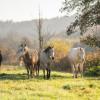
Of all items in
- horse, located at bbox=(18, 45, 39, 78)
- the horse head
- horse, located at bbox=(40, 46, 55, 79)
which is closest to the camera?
horse, located at bbox=(18, 45, 39, 78)

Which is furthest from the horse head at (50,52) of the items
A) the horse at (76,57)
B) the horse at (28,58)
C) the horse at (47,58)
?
the horse at (76,57)

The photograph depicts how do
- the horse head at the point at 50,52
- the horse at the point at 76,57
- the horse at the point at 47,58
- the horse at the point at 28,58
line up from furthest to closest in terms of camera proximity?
the horse at the point at 76,57
the horse at the point at 47,58
the horse head at the point at 50,52
the horse at the point at 28,58

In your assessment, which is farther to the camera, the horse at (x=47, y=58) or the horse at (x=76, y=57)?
the horse at (x=76, y=57)

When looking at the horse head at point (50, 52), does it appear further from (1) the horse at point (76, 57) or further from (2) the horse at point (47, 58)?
(1) the horse at point (76, 57)

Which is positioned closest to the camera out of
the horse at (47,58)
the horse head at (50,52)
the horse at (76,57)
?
the horse head at (50,52)

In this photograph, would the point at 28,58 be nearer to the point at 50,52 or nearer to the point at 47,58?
the point at 47,58

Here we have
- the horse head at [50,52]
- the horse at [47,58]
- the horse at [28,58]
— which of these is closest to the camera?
the horse at [28,58]

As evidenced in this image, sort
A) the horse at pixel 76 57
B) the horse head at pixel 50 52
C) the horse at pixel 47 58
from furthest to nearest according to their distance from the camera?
the horse at pixel 76 57, the horse at pixel 47 58, the horse head at pixel 50 52

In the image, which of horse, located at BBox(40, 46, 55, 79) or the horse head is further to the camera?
horse, located at BBox(40, 46, 55, 79)

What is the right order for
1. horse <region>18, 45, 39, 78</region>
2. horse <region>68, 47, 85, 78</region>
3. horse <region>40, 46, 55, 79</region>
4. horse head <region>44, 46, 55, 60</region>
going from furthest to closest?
horse <region>68, 47, 85, 78</region>, horse <region>40, 46, 55, 79</region>, horse head <region>44, 46, 55, 60</region>, horse <region>18, 45, 39, 78</region>

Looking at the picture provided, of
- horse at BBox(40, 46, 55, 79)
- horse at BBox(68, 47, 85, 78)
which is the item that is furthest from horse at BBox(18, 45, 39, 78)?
horse at BBox(68, 47, 85, 78)


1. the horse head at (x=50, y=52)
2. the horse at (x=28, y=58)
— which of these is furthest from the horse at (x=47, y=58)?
the horse at (x=28, y=58)

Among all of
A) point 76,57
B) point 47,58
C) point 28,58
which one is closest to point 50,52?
point 47,58

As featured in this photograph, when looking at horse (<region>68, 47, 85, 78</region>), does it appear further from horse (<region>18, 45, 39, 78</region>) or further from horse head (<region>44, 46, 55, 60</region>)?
horse (<region>18, 45, 39, 78</region>)
